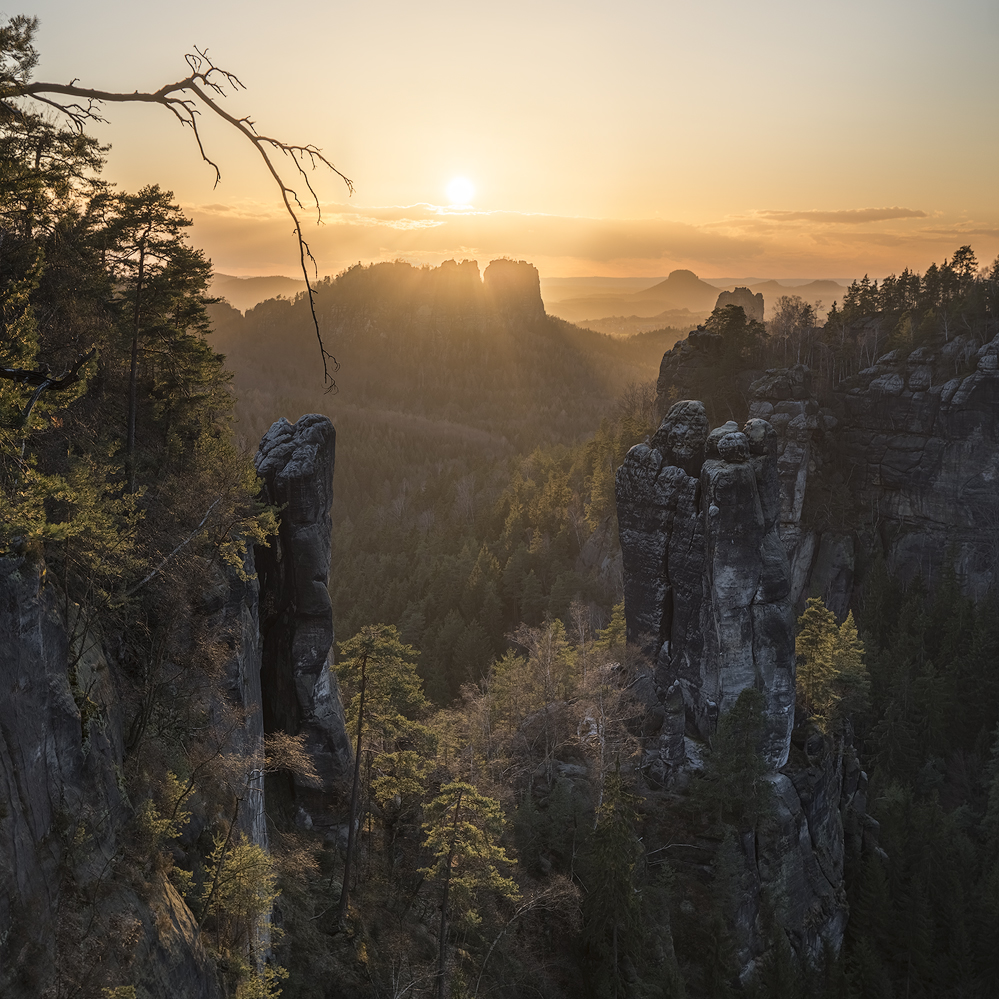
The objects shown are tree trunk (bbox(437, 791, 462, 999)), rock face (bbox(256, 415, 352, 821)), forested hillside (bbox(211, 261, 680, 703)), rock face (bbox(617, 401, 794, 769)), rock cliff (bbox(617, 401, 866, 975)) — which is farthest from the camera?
forested hillside (bbox(211, 261, 680, 703))

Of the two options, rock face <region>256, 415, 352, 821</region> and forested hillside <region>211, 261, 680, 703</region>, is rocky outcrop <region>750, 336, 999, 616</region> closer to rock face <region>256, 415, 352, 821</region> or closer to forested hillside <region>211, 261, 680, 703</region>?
forested hillside <region>211, 261, 680, 703</region>

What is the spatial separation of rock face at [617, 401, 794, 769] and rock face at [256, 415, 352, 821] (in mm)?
17264

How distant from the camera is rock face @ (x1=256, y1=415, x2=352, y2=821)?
28.3 meters

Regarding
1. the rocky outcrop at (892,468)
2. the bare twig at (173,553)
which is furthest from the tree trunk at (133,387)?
the rocky outcrop at (892,468)

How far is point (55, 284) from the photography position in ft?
62.5

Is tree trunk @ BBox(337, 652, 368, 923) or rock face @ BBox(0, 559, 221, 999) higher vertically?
rock face @ BBox(0, 559, 221, 999)

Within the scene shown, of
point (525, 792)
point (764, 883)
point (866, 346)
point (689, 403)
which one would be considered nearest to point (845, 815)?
point (764, 883)

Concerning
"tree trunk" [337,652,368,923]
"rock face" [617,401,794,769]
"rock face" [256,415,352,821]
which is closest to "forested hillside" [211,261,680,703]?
"rock face" [256,415,352,821]

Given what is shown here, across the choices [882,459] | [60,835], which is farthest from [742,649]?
[882,459]

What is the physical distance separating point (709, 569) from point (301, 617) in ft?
66.2

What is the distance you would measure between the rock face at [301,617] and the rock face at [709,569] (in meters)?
17.3

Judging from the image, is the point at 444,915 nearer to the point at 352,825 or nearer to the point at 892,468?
the point at 352,825

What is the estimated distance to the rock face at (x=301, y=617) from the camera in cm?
2828

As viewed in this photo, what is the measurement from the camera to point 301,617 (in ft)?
94.6
